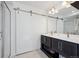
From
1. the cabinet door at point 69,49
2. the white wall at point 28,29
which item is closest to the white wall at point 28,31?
the white wall at point 28,29

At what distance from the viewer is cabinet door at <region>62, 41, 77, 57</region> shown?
196 cm

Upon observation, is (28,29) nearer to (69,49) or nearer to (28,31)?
(28,31)

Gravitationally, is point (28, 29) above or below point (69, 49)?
above

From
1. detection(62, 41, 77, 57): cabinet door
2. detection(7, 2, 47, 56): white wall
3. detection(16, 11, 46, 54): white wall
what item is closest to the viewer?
detection(62, 41, 77, 57): cabinet door

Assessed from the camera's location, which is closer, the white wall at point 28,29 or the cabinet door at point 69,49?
the cabinet door at point 69,49

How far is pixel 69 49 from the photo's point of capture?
2.12m

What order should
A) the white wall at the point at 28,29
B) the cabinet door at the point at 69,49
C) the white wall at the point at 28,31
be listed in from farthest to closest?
the white wall at the point at 28,31 < the white wall at the point at 28,29 < the cabinet door at the point at 69,49

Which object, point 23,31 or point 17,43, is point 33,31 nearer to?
point 23,31

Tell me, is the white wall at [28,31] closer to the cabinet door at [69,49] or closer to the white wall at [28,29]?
the white wall at [28,29]

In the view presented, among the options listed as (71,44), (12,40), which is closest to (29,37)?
(12,40)

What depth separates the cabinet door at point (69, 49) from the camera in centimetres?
196

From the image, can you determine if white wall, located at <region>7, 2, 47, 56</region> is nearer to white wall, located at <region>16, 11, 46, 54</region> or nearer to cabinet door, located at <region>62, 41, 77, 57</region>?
white wall, located at <region>16, 11, 46, 54</region>

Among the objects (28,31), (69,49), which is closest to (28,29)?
(28,31)

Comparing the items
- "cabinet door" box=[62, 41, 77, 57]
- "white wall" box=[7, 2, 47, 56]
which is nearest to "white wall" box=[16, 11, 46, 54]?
"white wall" box=[7, 2, 47, 56]
